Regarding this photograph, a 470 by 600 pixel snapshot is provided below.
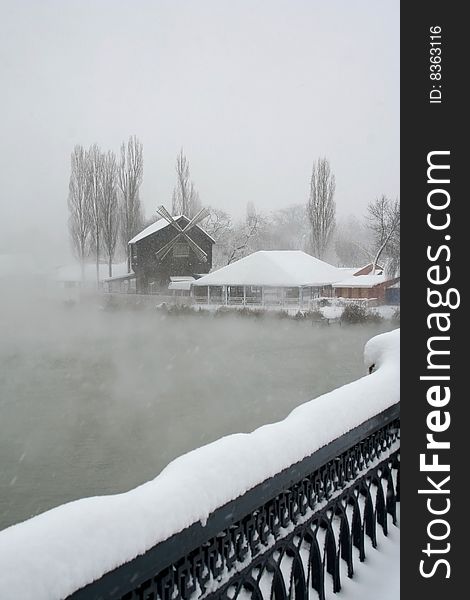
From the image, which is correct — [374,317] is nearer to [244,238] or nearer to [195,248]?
[195,248]

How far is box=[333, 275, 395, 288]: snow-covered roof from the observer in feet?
129

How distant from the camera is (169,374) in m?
29.6

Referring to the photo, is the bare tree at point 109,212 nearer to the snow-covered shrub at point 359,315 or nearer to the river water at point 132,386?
Result: the river water at point 132,386

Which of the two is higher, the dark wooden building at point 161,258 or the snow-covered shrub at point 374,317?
the dark wooden building at point 161,258

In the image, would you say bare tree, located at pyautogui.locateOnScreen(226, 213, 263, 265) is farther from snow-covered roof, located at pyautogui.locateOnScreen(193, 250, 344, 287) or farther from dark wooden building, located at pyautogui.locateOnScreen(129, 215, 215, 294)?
snow-covered roof, located at pyautogui.locateOnScreen(193, 250, 344, 287)

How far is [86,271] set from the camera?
1905 inches

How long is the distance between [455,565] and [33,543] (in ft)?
4.62

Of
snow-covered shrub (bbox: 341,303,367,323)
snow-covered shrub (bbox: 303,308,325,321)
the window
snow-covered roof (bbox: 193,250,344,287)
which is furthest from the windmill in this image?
snow-covered shrub (bbox: 341,303,367,323)

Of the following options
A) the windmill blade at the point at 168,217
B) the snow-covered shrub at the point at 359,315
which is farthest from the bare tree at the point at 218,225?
the snow-covered shrub at the point at 359,315

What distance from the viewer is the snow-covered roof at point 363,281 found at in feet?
129

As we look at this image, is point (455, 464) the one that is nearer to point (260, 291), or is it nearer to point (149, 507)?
point (149, 507)

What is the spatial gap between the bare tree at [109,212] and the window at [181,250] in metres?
4.57

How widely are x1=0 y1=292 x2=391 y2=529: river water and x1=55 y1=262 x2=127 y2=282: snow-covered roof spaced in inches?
143

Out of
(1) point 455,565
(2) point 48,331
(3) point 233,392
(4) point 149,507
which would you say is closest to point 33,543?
(4) point 149,507
